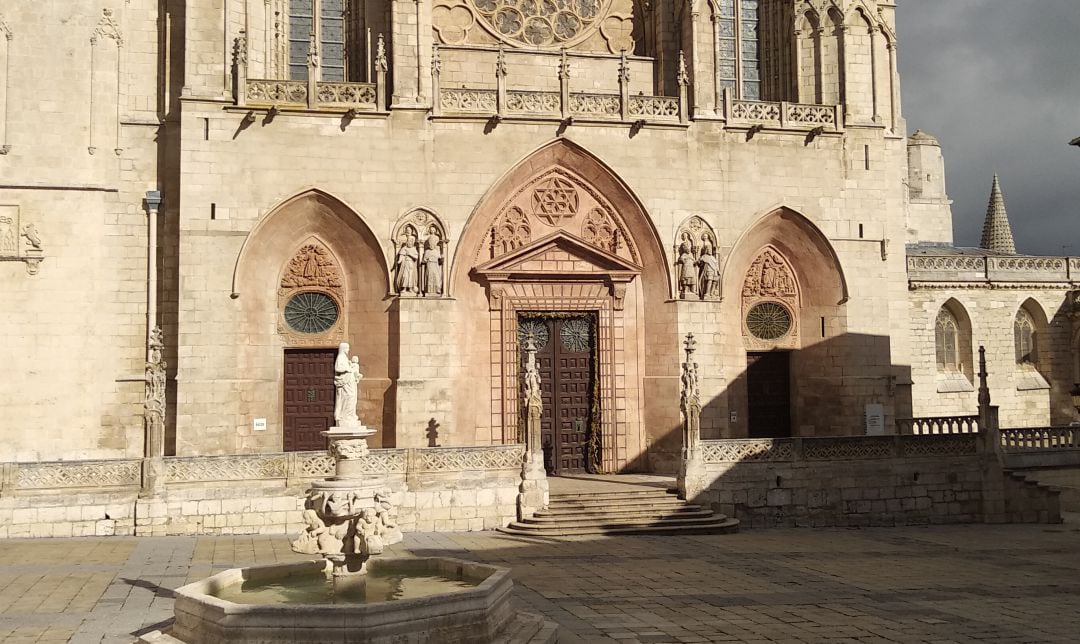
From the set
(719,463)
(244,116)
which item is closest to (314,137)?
(244,116)

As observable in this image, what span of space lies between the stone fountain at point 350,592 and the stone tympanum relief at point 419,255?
27.6ft

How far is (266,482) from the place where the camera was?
1664 cm

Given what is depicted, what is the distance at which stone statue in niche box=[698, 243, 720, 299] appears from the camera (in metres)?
21.2

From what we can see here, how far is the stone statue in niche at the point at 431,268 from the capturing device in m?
20.0

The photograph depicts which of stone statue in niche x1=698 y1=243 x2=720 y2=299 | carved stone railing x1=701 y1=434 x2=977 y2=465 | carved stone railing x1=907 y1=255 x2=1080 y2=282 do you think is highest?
carved stone railing x1=907 y1=255 x2=1080 y2=282

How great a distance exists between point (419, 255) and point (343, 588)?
10.9 m

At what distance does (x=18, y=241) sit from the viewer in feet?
63.9

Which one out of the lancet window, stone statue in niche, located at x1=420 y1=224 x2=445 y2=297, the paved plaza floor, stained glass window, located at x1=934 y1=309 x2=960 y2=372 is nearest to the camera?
the paved plaza floor

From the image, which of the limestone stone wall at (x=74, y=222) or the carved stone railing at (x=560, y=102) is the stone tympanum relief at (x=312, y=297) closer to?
the limestone stone wall at (x=74, y=222)

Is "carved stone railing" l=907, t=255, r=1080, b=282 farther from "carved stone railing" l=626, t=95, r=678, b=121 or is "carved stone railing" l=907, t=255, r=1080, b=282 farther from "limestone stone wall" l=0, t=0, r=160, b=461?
"limestone stone wall" l=0, t=0, r=160, b=461

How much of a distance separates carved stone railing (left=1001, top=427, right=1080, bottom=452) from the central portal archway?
7.31 m

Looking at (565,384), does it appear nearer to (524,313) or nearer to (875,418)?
(524,313)

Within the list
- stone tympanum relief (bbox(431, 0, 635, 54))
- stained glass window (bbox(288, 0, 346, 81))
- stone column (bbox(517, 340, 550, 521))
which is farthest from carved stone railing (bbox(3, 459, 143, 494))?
stone tympanum relief (bbox(431, 0, 635, 54))

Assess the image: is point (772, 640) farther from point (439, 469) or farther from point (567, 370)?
point (567, 370)
